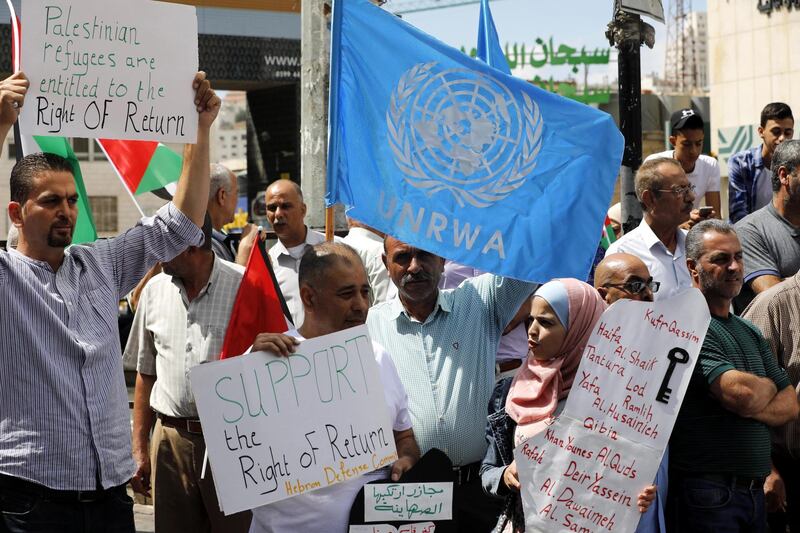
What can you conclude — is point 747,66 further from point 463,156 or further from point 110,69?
point 110,69

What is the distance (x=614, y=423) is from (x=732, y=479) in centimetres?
62

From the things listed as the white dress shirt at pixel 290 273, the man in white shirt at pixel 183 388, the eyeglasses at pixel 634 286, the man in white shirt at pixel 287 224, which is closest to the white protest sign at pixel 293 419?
the eyeglasses at pixel 634 286

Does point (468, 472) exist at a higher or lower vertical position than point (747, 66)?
lower

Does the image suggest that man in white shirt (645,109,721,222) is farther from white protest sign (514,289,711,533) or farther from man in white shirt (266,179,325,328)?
white protest sign (514,289,711,533)

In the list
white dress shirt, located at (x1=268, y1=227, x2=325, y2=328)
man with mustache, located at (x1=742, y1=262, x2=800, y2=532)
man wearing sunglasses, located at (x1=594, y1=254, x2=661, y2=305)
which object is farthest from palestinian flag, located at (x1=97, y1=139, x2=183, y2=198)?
man with mustache, located at (x1=742, y1=262, x2=800, y2=532)

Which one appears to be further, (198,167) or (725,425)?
(725,425)

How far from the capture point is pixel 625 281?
459 cm

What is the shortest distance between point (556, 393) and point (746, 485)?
35.2 inches

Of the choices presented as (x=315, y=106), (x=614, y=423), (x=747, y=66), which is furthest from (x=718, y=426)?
(x=747, y=66)

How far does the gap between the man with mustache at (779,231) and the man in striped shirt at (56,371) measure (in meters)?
3.22

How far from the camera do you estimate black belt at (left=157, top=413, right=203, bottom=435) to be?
224 inches

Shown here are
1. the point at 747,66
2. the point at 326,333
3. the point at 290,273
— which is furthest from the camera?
the point at 747,66

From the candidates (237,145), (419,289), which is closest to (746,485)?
(419,289)

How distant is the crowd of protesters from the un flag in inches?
6.7
